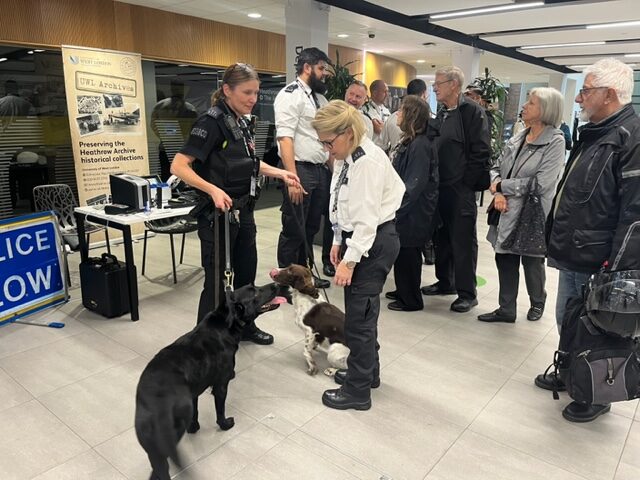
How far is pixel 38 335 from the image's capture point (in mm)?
3061

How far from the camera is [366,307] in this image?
213 cm

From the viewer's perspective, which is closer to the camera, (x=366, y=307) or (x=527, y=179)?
(x=366, y=307)

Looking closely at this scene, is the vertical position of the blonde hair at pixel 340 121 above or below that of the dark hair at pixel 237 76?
below

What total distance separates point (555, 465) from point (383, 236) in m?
1.22

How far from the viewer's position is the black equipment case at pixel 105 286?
3256 mm

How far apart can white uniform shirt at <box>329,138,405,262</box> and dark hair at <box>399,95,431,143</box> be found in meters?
1.04

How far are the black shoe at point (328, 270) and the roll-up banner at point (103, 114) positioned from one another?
265 cm

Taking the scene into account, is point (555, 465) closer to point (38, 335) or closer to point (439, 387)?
point (439, 387)

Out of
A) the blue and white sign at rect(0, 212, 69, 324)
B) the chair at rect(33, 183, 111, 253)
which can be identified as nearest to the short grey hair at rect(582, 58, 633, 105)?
the blue and white sign at rect(0, 212, 69, 324)

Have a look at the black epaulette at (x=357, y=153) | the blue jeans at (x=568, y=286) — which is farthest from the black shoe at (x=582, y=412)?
the black epaulette at (x=357, y=153)

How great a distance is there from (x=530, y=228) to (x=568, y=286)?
67cm

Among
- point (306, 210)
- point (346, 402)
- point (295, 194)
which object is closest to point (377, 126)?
point (306, 210)

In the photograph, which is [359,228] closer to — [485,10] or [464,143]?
[464,143]

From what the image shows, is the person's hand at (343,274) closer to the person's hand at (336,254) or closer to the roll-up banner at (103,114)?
the person's hand at (336,254)
